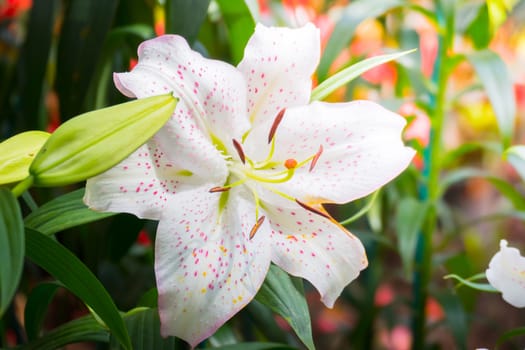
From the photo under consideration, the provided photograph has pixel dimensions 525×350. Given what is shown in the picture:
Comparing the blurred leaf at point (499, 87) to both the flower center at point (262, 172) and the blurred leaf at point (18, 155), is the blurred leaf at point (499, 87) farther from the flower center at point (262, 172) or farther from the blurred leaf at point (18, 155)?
the blurred leaf at point (18, 155)

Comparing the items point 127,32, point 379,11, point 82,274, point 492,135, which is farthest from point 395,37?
point 492,135

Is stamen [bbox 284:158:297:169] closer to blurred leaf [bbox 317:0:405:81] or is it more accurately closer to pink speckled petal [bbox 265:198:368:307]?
pink speckled petal [bbox 265:198:368:307]

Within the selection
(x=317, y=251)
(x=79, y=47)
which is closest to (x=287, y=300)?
(x=317, y=251)

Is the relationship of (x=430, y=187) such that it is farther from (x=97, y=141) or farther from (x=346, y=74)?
(x=97, y=141)

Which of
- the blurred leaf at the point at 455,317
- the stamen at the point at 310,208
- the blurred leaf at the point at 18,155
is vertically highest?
the blurred leaf at the point at 18,155

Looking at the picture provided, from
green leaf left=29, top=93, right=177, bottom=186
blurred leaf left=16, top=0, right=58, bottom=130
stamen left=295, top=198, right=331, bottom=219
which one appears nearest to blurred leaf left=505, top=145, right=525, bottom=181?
stamen left=295, top=198, right=331, bottom=219

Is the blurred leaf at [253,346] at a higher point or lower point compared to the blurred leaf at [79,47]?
lower

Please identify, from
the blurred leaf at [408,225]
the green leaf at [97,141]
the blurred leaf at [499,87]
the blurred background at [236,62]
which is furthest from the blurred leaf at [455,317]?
the green leaf at [97,141]

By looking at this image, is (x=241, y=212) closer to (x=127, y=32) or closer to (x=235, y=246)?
(x=235, y=246)
